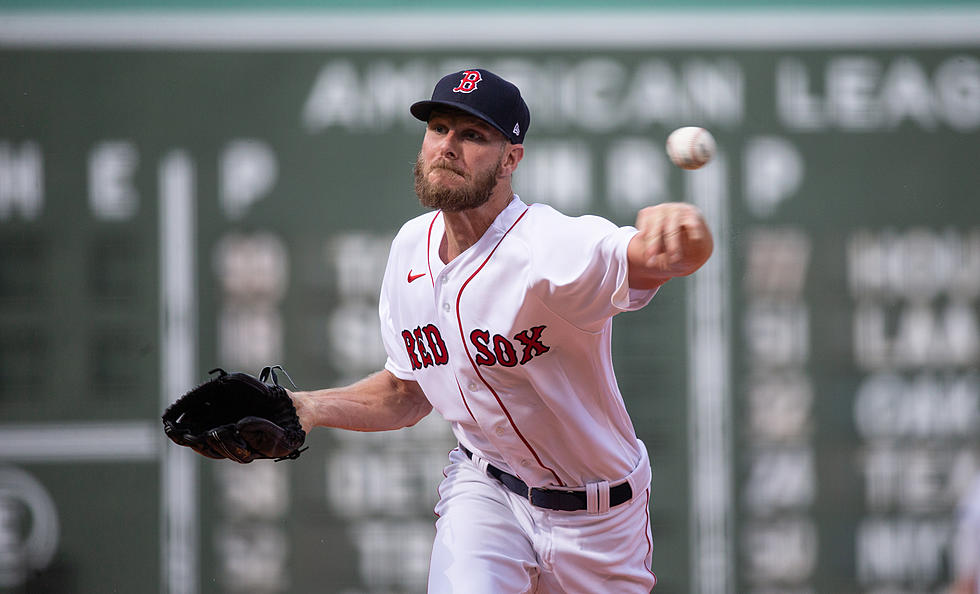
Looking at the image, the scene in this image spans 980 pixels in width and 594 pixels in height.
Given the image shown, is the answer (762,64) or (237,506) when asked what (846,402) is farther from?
(237,506)

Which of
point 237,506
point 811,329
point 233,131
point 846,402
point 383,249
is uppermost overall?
point 233,131

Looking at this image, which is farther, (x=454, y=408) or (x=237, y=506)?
(x=237, y=506)

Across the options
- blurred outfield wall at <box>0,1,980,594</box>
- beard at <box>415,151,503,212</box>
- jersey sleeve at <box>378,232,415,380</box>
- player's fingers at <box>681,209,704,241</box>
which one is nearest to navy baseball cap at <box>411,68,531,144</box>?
beard at <box>415,151,503,212</box>

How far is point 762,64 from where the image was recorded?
4.82 m

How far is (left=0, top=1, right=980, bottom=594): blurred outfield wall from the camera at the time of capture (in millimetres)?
4637

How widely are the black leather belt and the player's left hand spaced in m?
0.68

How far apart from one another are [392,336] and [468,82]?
0.68 metres

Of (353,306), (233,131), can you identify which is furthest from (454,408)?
(233,131)

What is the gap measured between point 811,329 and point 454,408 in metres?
2.50

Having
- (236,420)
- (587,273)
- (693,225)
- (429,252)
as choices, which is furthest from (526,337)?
(236,420)

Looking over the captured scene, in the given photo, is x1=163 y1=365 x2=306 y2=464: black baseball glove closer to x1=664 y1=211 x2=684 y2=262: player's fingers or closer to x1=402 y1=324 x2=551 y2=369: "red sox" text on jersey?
x1=402 y1=324 x2=551 y2=369: "red sox" text on jersey

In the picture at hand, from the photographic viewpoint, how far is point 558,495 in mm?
2662

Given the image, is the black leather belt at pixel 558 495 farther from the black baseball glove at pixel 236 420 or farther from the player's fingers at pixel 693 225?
the player's fingers at pixel 693 225

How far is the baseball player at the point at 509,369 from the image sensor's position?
2.48 metres
